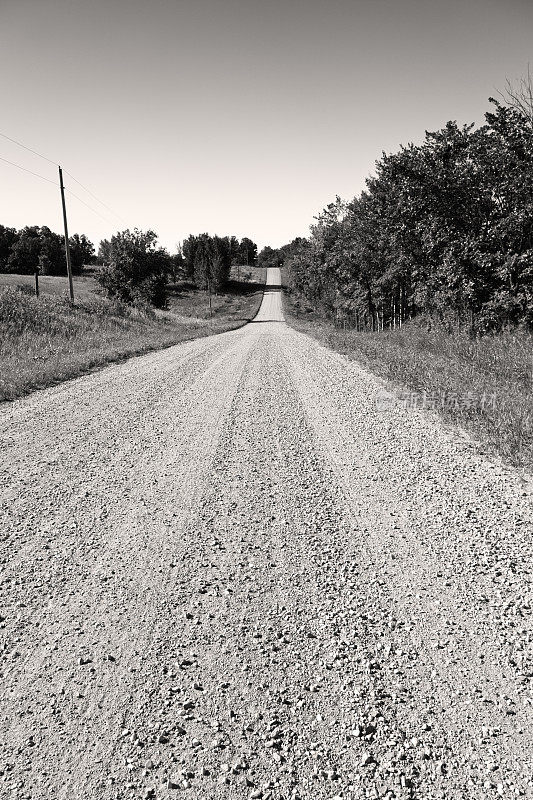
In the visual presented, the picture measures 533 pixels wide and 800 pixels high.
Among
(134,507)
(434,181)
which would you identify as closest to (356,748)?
(134,507)

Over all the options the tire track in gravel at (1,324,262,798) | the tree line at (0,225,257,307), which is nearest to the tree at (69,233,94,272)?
the tree line at (0,225,257,307)

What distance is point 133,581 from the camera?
9.91 ft

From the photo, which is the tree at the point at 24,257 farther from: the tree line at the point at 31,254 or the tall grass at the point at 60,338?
the tall grass at the point at 60,338

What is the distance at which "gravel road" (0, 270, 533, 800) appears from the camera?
1850 millimetres

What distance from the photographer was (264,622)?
2637mm

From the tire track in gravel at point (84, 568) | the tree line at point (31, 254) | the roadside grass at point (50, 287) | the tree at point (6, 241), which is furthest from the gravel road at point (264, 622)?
the tree at point (6, 241)

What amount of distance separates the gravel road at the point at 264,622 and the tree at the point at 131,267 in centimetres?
3551

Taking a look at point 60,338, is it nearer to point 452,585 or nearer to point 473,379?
point 473,379

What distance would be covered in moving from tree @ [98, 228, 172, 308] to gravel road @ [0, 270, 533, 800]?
35.5 metres

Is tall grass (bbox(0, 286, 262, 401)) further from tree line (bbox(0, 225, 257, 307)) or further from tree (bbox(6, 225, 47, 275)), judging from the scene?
tree (bbox(6, 225, 47, 275))

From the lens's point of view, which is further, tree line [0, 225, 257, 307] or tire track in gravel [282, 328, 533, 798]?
tree line [0, 225, 257, 307]

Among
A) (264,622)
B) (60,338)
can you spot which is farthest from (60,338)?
(264,622)

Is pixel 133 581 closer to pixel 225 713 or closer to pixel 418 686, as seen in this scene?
pixel 225 713

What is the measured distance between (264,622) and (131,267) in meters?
39.3
